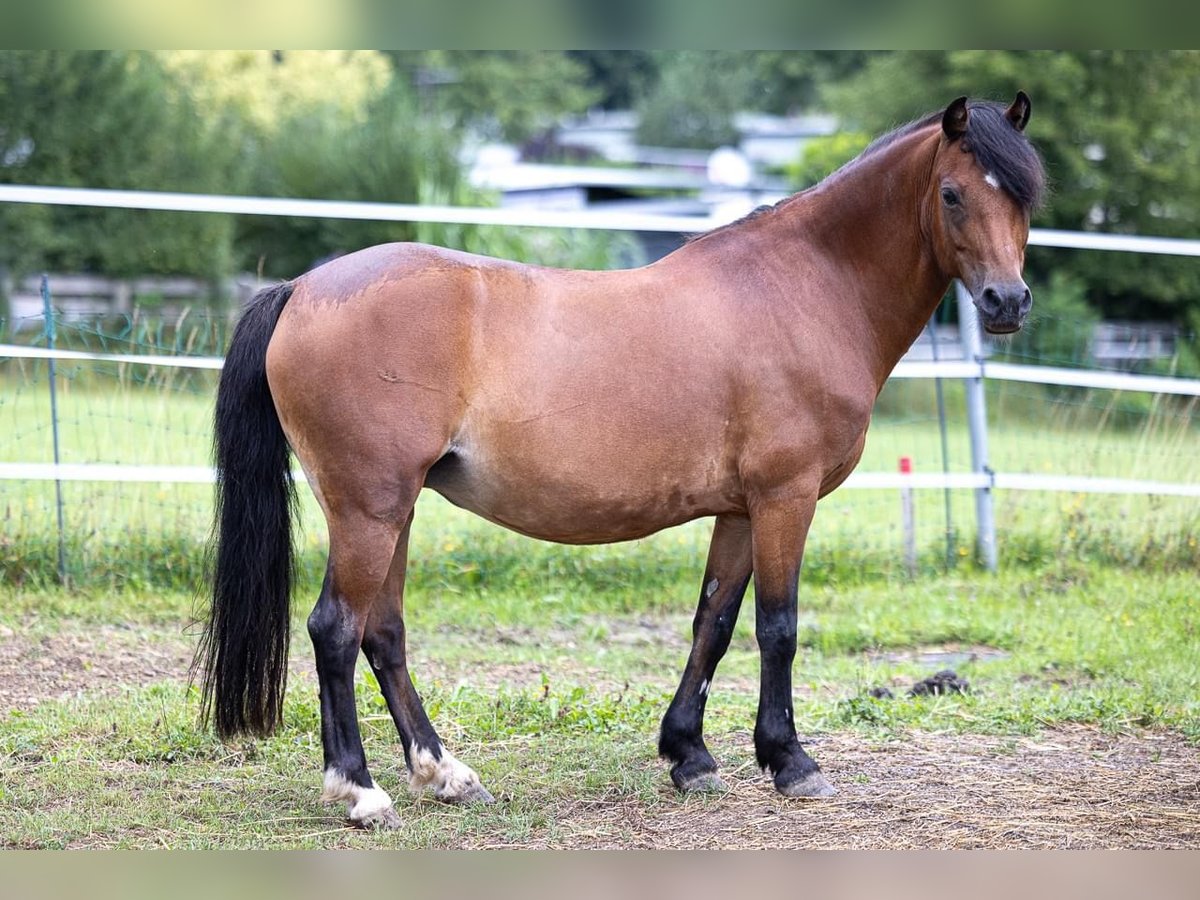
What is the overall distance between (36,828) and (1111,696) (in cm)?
440

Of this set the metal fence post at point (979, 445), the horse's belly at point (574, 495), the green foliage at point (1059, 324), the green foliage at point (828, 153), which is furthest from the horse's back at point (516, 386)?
the green foliage at point (828, 153)

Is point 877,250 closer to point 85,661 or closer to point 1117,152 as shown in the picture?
point 85,661

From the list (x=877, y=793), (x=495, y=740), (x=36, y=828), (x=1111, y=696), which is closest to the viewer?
(x=36, y=828)

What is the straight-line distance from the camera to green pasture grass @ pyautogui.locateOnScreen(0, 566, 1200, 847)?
412cm

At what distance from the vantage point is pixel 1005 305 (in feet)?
12.9

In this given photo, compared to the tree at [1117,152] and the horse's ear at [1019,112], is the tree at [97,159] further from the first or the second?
the horse's ear at [1019,112]

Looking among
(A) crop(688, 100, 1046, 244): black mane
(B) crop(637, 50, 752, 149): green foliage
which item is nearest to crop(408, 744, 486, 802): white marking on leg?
(A) crop(688, 100, 1046, 244): black mane

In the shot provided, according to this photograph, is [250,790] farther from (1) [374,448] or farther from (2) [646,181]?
(2) [646,181]

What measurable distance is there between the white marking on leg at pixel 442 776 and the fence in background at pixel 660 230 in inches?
101

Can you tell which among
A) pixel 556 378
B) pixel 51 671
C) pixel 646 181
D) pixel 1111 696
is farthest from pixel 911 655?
pixel 646 181

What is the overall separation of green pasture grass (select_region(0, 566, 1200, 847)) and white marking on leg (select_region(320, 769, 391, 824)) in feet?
0.26

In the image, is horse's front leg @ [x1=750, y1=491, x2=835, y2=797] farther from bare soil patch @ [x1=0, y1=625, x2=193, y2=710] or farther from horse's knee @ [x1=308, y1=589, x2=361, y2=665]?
bare soil patch @ [x1=0, y1=625, x2=193, y2=710]

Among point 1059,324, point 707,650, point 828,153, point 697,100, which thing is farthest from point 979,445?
point 697,100

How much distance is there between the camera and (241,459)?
13.7 ft
